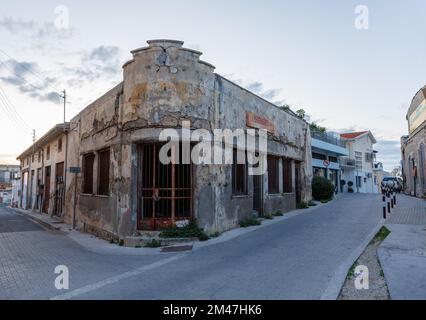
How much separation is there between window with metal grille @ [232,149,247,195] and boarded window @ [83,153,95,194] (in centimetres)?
597

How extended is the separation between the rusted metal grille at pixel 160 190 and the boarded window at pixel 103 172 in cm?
237

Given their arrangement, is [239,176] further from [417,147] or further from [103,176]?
[417,147]

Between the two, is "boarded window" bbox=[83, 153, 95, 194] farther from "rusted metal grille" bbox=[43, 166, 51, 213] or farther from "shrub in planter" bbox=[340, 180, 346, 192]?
"shrub in planter" bbox=[340, 180, 346, 192]

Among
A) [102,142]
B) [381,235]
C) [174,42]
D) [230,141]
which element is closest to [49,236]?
[102,142]

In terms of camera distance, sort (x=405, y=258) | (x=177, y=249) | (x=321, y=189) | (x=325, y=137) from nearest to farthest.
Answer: (x=405, y=258)
(x=177, y=249)
(x=321, y=189)
(x=325, y=137)

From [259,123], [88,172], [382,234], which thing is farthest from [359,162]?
[88,172]

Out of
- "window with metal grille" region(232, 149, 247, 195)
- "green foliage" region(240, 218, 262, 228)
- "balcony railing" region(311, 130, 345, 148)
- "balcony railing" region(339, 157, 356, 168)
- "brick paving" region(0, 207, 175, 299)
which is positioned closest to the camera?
"brick paving" region(0, 207, 175, 299)

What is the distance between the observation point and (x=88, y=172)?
13.9 m

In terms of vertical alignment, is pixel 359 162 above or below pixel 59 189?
above

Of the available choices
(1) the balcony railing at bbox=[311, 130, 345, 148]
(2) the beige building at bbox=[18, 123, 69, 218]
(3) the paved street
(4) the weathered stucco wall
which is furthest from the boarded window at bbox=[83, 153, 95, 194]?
(1) the balcony railing at bbox=[311, 130, 345, 148]

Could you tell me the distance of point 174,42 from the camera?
1009 centimetres

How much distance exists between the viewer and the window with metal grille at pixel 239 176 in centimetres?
1213

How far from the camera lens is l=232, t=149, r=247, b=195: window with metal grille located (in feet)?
39.8

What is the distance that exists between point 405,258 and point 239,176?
6.65 meters
